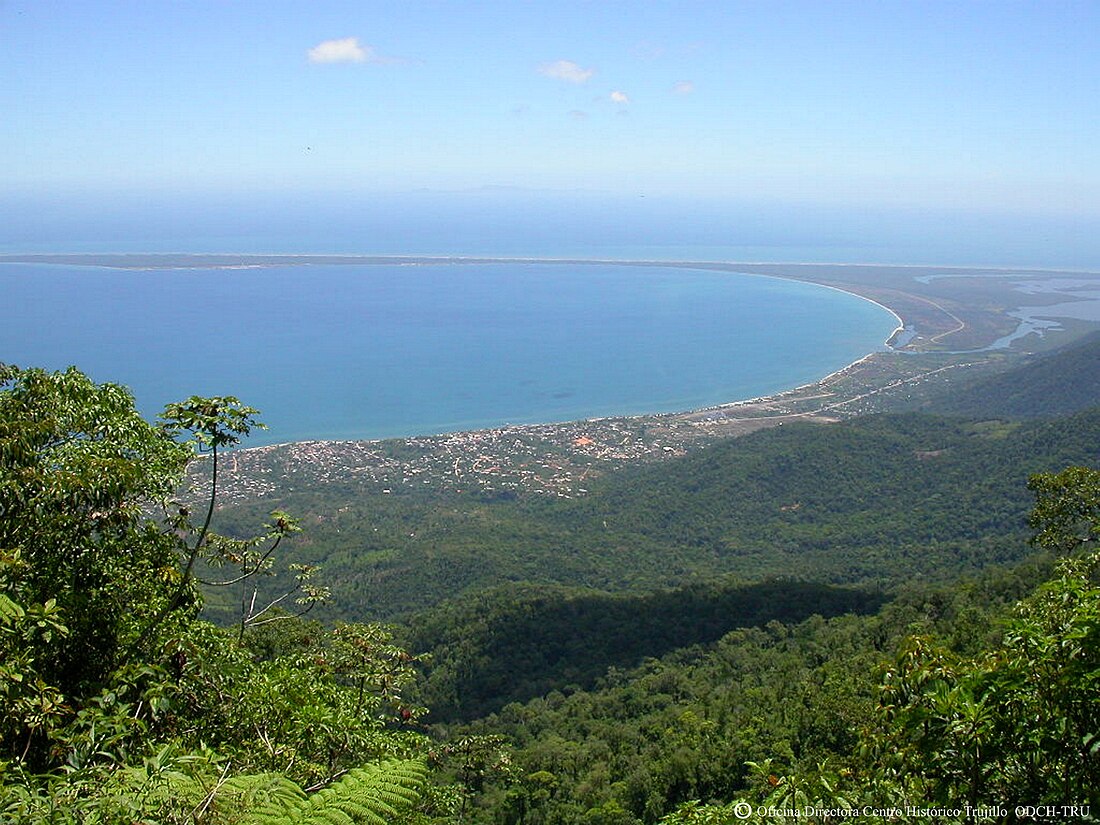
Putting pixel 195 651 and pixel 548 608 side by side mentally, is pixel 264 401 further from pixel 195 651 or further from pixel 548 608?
pixel 195 651

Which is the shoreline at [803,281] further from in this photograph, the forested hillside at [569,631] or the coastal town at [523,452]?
the forested hillside at [569,631]

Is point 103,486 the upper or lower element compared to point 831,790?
upper

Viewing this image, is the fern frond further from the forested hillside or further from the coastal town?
the coastal town

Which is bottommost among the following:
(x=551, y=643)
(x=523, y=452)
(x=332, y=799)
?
(x=523, y=452)

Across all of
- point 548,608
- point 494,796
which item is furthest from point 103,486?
point 548,608

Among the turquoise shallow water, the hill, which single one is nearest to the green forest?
the hill

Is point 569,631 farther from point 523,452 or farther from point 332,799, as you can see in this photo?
point 523,452

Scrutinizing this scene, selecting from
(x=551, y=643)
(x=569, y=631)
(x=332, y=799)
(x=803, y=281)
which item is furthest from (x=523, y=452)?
(x=803, y=281)
